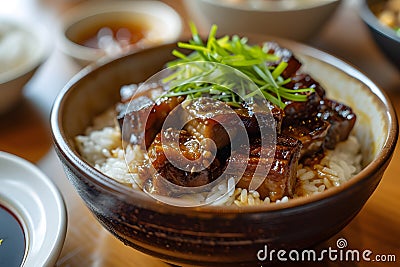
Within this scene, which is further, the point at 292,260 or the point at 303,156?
the point at 303,156

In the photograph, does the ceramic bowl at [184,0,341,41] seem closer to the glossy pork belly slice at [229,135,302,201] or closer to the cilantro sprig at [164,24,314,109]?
the cilantro sprig at [164,24,314,109]

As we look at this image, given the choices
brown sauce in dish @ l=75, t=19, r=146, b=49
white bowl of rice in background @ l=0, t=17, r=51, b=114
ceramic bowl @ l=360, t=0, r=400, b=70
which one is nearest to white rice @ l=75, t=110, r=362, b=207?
white bowl of rice in background @ l=0, t=17, r=51, b=114

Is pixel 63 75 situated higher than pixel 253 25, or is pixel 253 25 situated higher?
pixel 253 25

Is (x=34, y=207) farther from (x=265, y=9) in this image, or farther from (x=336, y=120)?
(x=265, y=9)

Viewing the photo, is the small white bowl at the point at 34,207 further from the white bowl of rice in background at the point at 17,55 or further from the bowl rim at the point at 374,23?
the bowl rim at the point at 374,23

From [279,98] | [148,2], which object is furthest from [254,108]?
[148,2]

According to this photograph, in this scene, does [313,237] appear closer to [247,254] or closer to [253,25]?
→ [247,254]

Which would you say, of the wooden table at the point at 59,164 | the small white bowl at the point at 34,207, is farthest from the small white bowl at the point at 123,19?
the small white bowl at the point at 34,207
